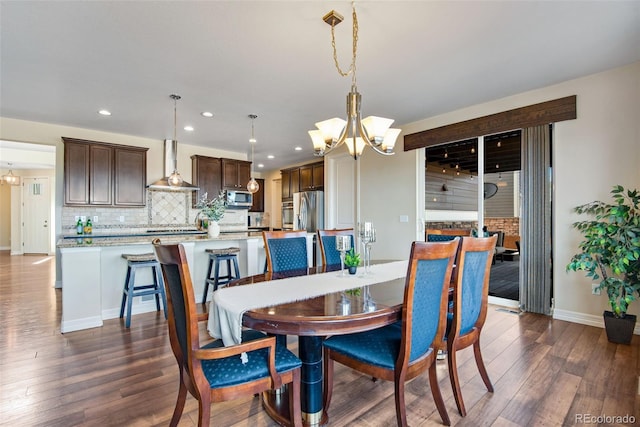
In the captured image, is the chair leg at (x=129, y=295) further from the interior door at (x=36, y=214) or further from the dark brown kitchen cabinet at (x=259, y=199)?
the interior door at (x=36, y=214)

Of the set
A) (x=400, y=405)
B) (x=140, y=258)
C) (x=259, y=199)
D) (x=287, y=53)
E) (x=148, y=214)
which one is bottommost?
(x=400, y=405)

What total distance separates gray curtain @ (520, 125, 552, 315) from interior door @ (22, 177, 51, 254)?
11611 mm

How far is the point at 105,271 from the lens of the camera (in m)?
3.47

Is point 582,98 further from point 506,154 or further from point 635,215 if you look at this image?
point 635,215

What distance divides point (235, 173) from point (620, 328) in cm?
618

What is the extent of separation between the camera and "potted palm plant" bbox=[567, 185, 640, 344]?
2641 mm

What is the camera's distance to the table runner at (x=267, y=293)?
138cm

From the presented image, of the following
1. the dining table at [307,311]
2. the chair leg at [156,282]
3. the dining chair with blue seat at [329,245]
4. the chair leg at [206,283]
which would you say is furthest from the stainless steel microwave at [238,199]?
the dining table at [307,311]

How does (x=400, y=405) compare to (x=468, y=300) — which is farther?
(x=468, y=300)

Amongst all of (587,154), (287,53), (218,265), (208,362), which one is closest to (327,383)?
(208,362)

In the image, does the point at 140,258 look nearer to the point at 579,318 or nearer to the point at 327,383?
the point at 327,383

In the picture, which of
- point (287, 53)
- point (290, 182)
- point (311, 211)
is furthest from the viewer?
point (290, 182)

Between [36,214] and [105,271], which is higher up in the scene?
[36,214]

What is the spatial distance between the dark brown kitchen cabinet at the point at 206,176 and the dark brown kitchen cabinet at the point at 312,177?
77.9 inches
